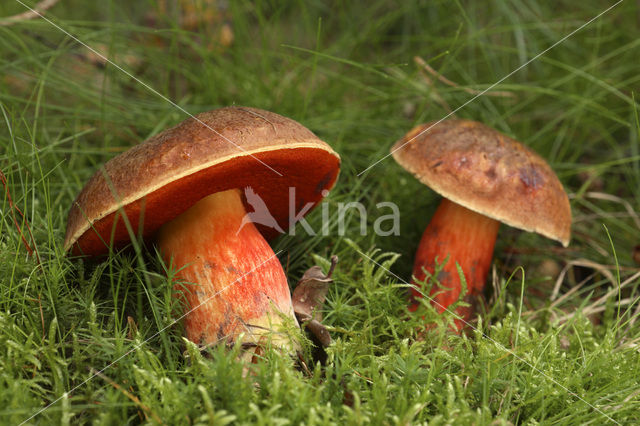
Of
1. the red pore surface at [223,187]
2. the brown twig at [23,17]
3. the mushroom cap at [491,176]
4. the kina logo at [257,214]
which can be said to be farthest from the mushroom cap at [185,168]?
the brown twig at [23,17]

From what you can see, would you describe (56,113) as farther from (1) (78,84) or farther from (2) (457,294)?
(2) (457,294)

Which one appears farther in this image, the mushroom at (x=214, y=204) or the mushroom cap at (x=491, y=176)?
the mushroom cap at (x=491, y=176)

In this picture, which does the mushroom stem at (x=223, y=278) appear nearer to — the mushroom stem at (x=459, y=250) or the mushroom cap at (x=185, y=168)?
the mushroom cap at (x=185, y=168)

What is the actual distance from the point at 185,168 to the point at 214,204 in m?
0.35

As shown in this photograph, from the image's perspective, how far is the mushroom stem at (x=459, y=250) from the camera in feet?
6.08

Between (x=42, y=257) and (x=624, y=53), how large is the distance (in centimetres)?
308

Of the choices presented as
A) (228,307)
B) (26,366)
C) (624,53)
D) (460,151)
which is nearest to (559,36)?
(624,53)

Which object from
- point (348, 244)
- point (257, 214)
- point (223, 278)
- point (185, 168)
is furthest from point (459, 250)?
point (185, 168)

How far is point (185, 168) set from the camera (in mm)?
1133

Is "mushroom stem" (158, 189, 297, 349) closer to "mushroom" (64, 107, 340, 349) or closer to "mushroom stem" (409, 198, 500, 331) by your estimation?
"mushroom" (64, 107, 340, 349)

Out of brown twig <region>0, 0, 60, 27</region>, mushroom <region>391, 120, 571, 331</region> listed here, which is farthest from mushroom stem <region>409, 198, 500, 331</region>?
brown twig <region>0, 0, 60, 27</region>

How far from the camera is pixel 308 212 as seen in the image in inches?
72.2

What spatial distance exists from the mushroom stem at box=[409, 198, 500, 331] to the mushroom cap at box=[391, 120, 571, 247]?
0.23 meters

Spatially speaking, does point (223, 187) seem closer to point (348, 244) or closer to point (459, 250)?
point (348, 244)
